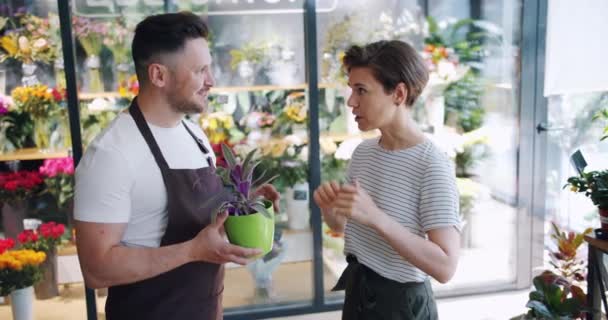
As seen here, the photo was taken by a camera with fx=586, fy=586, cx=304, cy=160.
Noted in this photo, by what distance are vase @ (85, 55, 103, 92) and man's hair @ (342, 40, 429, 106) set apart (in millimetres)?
2064

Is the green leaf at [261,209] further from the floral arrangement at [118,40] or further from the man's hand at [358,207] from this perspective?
the floral arrangement at [118,40]

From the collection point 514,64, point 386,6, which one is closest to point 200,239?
point 386,6

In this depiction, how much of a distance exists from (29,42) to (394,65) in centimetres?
237

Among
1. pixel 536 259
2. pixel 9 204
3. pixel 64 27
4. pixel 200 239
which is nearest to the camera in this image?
pixel 200 239

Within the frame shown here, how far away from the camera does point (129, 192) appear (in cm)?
147

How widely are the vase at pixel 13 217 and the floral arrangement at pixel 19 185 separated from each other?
0.03 m

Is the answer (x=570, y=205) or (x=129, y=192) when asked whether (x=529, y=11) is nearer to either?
(x=570, y=205)

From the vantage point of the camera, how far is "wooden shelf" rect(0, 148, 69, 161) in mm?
3275

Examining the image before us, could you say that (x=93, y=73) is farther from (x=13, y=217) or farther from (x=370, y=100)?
(x=370, y=100)

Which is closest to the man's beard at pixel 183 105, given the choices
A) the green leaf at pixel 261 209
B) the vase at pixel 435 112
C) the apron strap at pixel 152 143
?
the apron strap at pixel 152 143

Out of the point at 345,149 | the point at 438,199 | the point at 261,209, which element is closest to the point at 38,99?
the point at 345,149

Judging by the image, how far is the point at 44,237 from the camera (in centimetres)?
323

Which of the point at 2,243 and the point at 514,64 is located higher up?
→ the point at 514,64

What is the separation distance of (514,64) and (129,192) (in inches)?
113
